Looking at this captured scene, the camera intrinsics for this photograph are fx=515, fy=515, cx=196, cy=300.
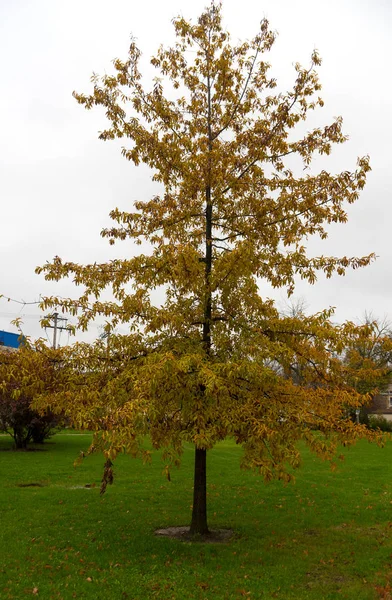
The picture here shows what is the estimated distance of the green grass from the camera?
686 cm

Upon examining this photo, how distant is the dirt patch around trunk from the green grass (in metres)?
0.21

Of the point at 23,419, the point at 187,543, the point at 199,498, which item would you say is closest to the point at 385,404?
the point at 23,419

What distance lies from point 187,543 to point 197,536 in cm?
39

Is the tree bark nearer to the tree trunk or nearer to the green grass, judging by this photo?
the tree trunk

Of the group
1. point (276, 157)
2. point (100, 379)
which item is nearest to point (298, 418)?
point (100, 379)

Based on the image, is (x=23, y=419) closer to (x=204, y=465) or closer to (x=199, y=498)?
(x=199, y=498)

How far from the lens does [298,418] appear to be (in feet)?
23.4

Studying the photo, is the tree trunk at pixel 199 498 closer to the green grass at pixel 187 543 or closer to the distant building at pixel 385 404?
the green grass at pixel 187 543

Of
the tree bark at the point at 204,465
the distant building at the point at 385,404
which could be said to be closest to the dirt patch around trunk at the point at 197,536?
the tree bark at the point at 204,465

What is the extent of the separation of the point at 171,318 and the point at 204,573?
12.0ft

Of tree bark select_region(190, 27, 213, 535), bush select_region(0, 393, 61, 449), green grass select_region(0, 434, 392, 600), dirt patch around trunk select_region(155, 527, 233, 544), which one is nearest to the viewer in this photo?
green grass select_region(0, 434, 392, 600)

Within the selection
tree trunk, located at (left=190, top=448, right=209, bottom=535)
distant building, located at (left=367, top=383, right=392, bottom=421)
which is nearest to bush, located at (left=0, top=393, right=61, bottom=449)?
tree trunk, located at (left=190, top=448, right=209, bottom=535)

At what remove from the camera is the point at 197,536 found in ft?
29.9

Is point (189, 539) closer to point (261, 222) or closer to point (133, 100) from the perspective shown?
point (261, 222)
